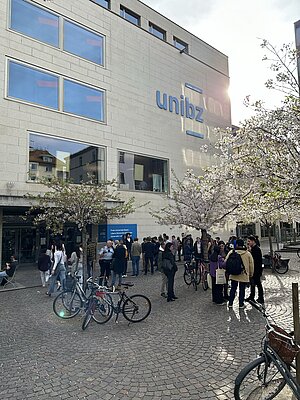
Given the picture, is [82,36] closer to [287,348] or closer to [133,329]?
[133,329]

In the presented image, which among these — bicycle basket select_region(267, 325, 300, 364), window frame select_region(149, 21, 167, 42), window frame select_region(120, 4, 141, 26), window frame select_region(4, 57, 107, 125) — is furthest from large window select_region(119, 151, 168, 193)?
bicycle basket select_region(267, 325, 300, 364)

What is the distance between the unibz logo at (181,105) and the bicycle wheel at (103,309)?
1872cm

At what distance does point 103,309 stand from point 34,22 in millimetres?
16902

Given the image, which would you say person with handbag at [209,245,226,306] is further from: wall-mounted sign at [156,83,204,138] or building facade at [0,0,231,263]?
wall-mounted sign at [156,83,204,138]

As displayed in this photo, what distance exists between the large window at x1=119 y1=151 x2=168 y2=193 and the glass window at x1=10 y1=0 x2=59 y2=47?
7.96 m

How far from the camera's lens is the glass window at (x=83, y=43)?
18734 millimetres

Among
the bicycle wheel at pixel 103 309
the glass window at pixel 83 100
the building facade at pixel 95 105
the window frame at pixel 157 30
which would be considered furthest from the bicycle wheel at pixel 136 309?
the window frame at pixel 157 30

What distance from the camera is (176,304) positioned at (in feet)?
28.7

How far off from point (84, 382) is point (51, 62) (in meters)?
17.6

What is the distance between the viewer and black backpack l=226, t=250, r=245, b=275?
789cm

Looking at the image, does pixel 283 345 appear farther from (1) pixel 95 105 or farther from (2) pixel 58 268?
(1) pixel 95 105

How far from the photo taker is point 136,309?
723 cm

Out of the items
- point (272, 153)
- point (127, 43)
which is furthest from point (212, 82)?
point (272, 153)

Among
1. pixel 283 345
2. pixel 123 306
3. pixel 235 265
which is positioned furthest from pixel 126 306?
pixel 283 345
